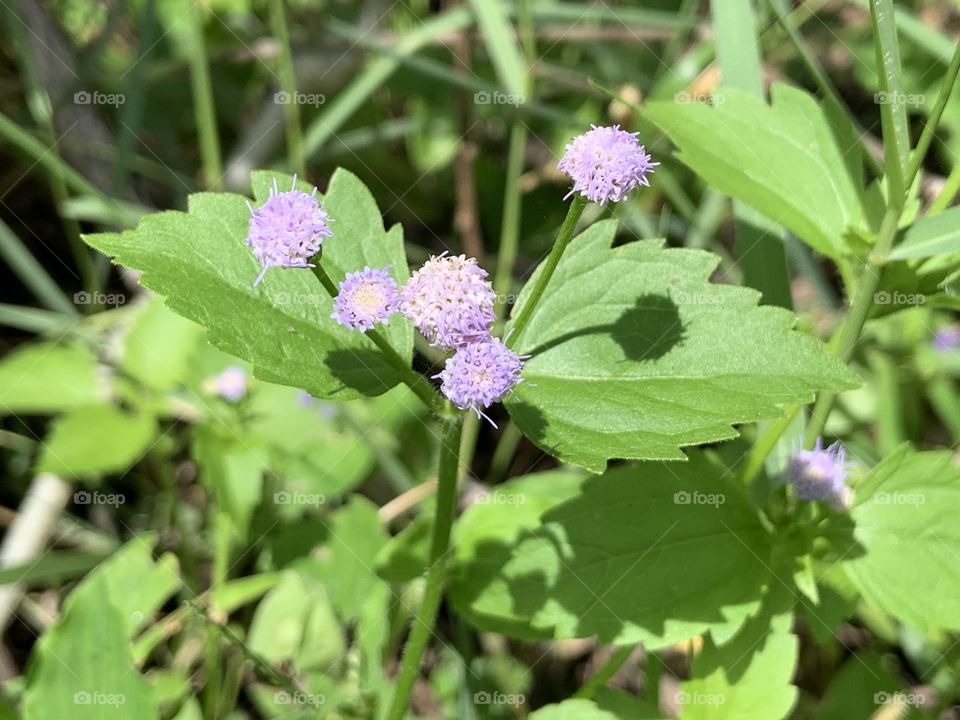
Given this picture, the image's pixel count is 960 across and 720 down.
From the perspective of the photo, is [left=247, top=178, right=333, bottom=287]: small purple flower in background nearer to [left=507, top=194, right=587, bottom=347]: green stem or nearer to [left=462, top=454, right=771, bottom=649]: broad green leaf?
[left=507, top=194, right=587, bottom=347]: green stem

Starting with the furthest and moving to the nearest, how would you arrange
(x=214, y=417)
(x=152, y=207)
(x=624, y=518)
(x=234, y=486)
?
(x=152, y=207) → (x=214, y=417) → (x=234, y=486) → (x=624, y=518)

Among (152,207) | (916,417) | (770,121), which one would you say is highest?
(770,121)

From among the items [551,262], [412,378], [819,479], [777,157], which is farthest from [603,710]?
[777,157]

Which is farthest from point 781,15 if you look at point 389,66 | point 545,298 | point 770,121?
point 389,66

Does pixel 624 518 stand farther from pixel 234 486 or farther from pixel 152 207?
pixel 152 207

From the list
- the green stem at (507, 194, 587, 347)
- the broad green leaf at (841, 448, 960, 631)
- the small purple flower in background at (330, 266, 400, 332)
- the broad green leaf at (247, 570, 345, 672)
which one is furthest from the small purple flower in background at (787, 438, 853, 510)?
the broad green leaf at (247, 570, 345, 672)

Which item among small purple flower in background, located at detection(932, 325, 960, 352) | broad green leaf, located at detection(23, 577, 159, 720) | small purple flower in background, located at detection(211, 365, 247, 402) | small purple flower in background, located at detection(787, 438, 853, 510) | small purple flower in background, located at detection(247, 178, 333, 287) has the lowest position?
broad green leaf, located at detection(23, 577, 159, 720)
